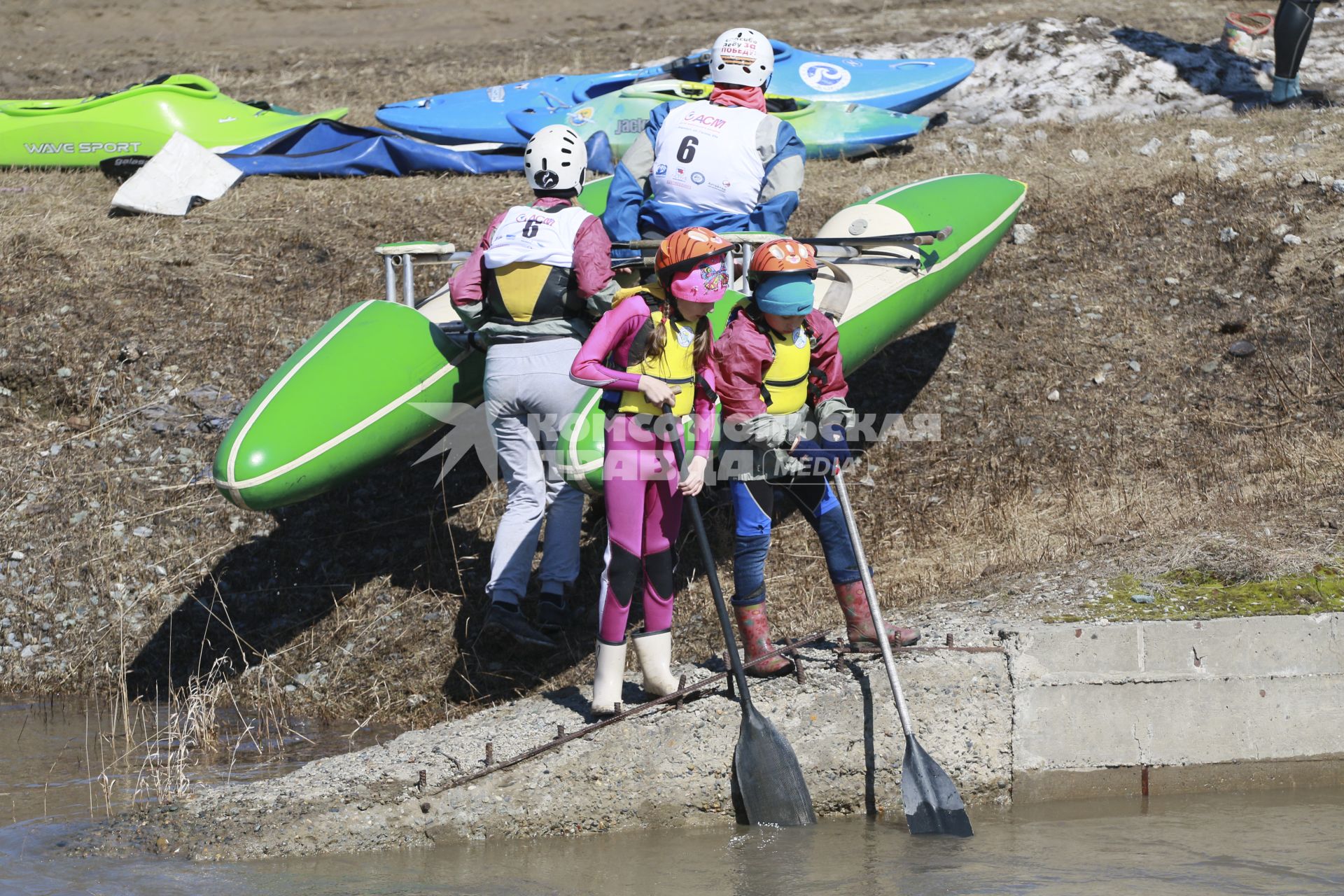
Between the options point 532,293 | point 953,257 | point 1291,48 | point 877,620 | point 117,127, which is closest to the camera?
point 877,620

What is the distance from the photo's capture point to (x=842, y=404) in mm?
5086

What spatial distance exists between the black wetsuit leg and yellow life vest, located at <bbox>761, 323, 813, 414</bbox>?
825cm

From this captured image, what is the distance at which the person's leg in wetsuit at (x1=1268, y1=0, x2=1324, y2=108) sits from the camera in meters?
11.3

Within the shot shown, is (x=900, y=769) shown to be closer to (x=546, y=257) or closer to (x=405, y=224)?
(x=546, y=257)

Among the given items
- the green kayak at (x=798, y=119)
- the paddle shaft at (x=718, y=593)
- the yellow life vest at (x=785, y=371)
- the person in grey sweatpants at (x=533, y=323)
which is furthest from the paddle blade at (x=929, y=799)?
the green kayak at (x=798, y=119)

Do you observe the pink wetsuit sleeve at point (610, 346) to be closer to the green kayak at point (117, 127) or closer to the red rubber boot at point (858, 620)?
the red rubber boot at point (858, 620)

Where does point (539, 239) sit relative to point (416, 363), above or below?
above

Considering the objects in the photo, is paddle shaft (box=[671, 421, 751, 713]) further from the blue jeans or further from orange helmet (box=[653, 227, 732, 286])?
orange helmet (box=[653, 227, 732, 286])

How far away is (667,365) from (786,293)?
Answer: 481 millimetres

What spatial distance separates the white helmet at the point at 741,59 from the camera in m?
6.70

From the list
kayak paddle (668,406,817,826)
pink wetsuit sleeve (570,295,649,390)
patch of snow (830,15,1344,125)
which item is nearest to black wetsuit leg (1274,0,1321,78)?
patch of snow (830,15,1344,125)

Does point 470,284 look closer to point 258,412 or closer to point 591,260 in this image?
point 591,260

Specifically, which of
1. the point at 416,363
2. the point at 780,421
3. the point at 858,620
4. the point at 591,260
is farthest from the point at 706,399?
the point at 416,363

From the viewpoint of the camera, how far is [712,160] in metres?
6.71
